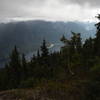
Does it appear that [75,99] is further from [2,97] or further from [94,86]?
[2,97]

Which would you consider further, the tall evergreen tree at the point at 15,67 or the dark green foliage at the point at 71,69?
the tall evergreen tree at the point at 15,67

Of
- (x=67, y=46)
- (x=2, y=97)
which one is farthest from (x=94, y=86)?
(x=67, y=46)

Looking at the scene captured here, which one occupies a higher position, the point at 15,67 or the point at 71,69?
the point at 15,67

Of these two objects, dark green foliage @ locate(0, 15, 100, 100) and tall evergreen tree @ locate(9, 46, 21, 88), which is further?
tall evergreen tree @ locate(9, 46, 21, 88)

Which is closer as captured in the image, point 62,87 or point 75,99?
point 75,99

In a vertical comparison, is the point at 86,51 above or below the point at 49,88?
above

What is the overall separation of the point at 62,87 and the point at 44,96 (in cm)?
139

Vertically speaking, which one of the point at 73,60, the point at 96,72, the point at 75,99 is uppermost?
the point at 73,60

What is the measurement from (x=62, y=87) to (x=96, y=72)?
7.23ft

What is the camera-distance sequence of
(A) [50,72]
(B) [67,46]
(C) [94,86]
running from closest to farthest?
(C) [94,86] → (B) [67,46] → (A) [50,72]

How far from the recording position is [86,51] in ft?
125

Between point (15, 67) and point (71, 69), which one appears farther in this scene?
point (15, 67)

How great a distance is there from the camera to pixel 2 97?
14148 millimetres

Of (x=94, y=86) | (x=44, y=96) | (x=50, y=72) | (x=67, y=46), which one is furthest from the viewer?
(x=50, y=72)
